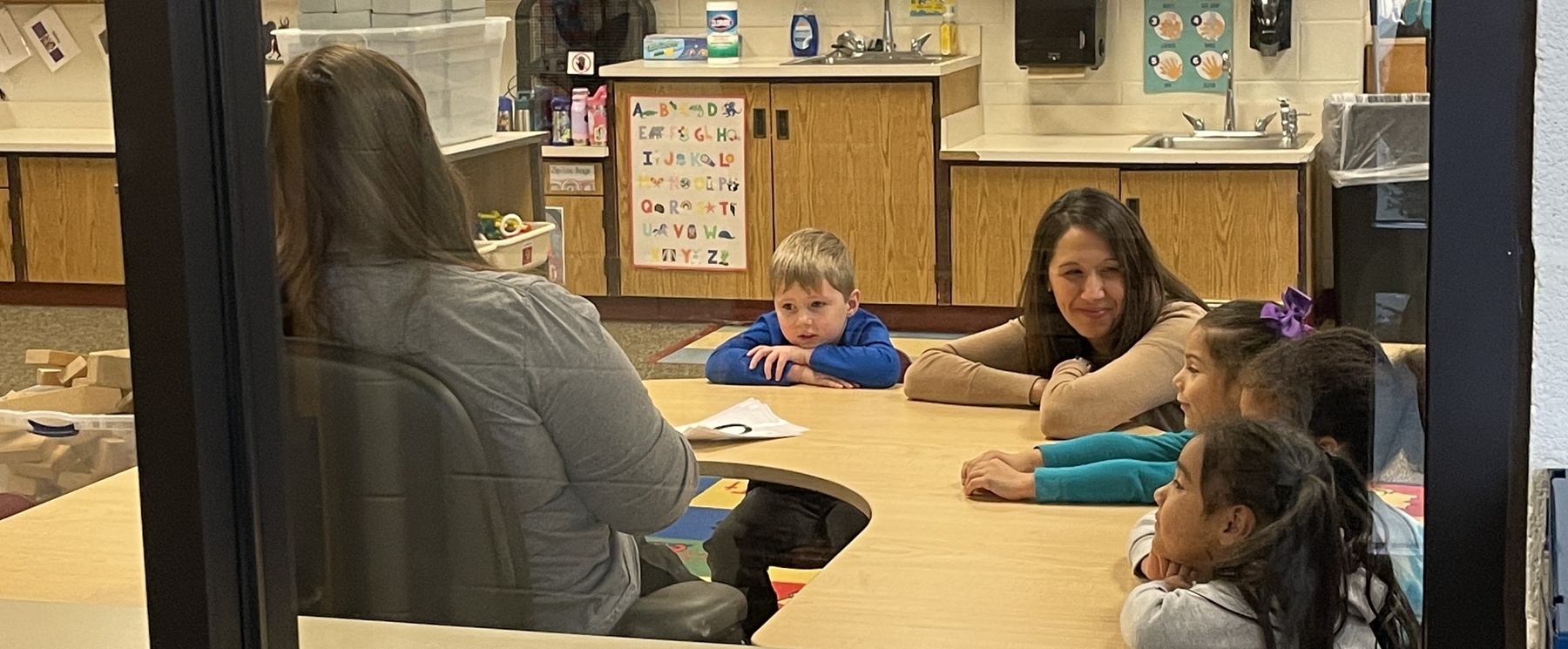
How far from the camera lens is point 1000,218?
52.9 inches

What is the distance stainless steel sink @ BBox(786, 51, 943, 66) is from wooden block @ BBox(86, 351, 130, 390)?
0.70 m

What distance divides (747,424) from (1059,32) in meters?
0.43

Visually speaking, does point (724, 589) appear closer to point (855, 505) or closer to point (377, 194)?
point (855, 505)

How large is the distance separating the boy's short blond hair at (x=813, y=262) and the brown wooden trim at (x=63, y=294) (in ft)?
1.97

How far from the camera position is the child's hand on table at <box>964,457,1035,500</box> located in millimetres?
1374

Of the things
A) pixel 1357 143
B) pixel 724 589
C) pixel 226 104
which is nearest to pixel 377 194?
pixel 226 104

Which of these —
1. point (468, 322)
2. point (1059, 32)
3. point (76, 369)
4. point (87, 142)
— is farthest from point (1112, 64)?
point (76, 369)

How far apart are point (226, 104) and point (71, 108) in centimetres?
20

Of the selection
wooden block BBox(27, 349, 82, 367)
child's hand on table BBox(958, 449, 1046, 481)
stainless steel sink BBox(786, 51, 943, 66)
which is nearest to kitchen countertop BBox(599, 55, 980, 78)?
stainless steel sink BBox(786, 51, 943, 66)

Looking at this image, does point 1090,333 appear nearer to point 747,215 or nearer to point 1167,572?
point 1167,572

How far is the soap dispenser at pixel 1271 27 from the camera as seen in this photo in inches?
49.5

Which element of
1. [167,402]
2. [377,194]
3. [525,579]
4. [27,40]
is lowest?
[525,579]

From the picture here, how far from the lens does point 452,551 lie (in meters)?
1.55

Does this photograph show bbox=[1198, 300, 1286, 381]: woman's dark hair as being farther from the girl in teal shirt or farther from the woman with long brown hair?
the woman with long brown hair
